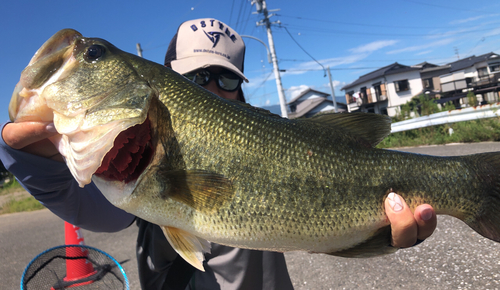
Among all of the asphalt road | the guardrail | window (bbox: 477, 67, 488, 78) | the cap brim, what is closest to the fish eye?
the cap brim

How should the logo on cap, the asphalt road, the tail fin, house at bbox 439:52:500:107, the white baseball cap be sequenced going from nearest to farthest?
the tail fin < the white baseball cap < the logo on cap < the asphalt road < house at bbox 439:52:500:107

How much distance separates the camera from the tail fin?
1669 millimetres

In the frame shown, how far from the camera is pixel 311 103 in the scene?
5412 centimetres

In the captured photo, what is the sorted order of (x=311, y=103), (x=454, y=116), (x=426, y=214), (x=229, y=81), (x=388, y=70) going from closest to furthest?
(x=426, y=214)
(x=229, y=81)
(x=454, y=116)
(x=388, y=70)
(x=311, y=103)

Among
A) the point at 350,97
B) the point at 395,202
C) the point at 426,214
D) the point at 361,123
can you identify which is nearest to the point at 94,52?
the point at 361,123

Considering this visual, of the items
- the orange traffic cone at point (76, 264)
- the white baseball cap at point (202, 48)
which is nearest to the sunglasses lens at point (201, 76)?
the white baseball cap at point (202, 48)

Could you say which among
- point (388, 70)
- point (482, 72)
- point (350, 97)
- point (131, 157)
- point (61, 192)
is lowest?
point (61, 192)

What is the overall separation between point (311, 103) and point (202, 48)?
5354cm

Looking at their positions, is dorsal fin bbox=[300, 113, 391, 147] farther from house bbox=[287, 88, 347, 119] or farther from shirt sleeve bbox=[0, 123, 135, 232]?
house bbox=[287, 88, 347, 119]

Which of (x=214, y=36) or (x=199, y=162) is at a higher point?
(x=214, y=36)

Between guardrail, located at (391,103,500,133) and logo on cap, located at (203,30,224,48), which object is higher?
logo on cap, located at (203,30,224,48)

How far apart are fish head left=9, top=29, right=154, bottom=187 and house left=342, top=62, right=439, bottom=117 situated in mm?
42654

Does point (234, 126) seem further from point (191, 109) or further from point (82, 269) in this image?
point (82, 269)

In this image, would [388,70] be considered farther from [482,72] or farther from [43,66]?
[43,66]
